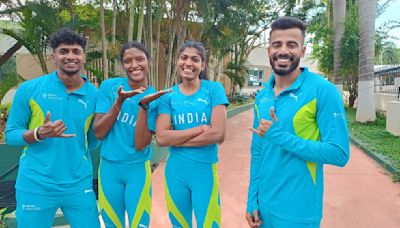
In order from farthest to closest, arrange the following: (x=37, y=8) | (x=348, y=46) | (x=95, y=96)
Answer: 1. (x=348, y=46)
2. (x=37, y=8)
3. (x=95, y=96)

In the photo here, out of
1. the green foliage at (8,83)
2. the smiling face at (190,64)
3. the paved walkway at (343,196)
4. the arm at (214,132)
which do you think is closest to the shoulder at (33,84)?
the smiling face at (190,64)

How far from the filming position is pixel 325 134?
1922 mm

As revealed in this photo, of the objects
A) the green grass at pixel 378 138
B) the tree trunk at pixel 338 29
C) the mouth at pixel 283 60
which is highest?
the tree trunk at pixel 338 29

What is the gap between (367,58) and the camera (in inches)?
463

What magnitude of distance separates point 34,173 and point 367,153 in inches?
303

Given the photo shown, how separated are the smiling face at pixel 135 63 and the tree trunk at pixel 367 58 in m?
10.7

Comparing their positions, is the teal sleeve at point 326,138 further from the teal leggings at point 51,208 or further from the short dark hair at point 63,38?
the short dark hair at point 63,38

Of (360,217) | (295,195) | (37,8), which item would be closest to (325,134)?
(295,195)

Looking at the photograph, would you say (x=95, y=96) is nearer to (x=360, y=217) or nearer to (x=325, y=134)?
(x=325, y=134)

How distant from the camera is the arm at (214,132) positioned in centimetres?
267

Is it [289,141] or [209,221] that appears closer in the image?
[289,141]

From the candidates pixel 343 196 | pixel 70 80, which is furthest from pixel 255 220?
pixel 343 196

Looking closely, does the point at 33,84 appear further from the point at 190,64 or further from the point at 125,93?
the point at 190,64

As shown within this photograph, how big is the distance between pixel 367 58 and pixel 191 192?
10.8 metres
